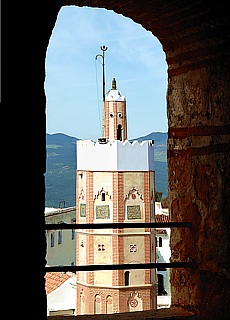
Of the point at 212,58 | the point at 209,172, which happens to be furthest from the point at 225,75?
the point at 209,172

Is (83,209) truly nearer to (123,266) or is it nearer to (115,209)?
(115,209)

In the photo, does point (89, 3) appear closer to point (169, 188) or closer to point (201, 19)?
point (201, 19)

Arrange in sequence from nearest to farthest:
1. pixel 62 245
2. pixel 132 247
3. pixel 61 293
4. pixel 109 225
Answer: pixel 109 225, pixel 61 293, pixel 132 247, pixel 62 245

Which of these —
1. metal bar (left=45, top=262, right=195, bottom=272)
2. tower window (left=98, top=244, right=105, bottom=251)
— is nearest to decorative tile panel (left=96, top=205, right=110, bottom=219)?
tower window (left=98, top=244, right=105, bottom=251)

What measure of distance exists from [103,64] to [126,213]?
4.29 meters

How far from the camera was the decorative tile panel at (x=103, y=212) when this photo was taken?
1457 cm

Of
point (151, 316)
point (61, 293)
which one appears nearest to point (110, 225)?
point (151, 316)

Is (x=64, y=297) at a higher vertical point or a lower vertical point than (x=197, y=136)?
lower

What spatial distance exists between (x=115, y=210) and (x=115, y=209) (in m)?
0.02

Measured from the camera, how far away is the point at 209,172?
92.0 inches

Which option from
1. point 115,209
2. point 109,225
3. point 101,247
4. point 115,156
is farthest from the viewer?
point 115,209

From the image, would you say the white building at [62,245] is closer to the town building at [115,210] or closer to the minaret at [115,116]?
the town building at [115,210]

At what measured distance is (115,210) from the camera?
14680mm

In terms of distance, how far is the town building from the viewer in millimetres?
13805
